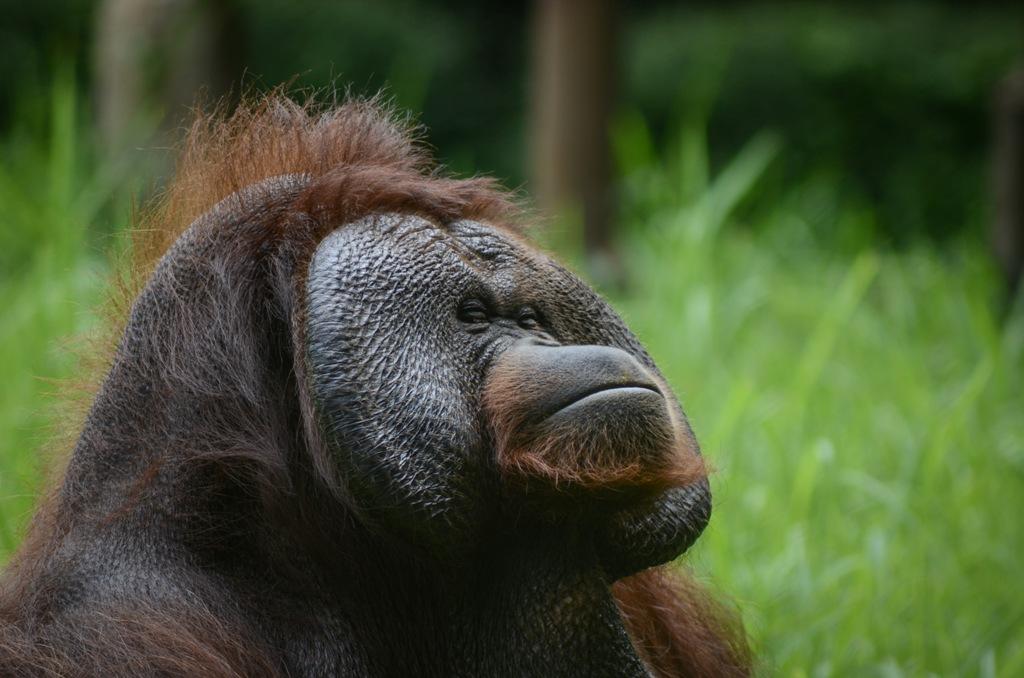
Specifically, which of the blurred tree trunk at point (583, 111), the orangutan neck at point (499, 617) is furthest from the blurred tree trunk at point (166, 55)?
the orangutan neck at point (499, 617)

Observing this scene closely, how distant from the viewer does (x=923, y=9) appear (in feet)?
42.0

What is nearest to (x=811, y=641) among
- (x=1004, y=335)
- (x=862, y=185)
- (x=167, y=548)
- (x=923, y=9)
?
(x=167, y=548)

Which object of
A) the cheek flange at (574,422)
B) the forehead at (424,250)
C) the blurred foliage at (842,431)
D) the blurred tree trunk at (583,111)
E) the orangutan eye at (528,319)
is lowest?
the blurred foliage at (842,431)

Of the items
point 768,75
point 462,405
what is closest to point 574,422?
point 462,405

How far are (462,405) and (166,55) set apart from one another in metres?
3.58

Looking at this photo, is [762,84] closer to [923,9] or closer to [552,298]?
[923,9]

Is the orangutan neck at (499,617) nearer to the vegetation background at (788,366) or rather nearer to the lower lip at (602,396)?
the lower lip at (602,396)

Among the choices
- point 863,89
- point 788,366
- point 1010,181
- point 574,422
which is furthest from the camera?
point 863,89

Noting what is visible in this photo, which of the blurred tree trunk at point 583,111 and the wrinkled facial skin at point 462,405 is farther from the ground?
the blurred tree trunk at point 583,111

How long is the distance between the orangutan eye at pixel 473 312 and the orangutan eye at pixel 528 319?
0.06 m

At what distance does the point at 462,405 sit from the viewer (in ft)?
5.79

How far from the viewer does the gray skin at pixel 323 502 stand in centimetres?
177

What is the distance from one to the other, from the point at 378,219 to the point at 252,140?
351mm

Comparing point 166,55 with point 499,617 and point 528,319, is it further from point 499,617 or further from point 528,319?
point 499,617
